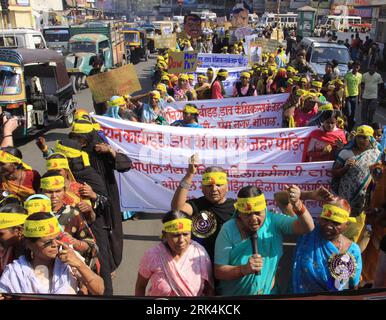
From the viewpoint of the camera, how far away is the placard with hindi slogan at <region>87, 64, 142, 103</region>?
314 inches

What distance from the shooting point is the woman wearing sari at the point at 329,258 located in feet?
9.80

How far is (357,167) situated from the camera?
463cm

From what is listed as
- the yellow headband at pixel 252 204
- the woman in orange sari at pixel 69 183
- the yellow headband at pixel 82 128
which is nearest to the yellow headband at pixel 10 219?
the woman in orange sari at pixel 69 183

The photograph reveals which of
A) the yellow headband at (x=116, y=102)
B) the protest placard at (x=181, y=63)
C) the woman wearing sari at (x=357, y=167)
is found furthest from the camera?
the protest placard at (x=181, y=63)

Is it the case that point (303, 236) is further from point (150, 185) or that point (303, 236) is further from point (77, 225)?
point (150, 185)

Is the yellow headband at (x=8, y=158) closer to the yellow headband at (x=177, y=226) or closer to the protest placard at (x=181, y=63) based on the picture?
the yellow headband at (x=177, y=226)

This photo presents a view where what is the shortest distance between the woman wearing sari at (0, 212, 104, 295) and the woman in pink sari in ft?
1.23

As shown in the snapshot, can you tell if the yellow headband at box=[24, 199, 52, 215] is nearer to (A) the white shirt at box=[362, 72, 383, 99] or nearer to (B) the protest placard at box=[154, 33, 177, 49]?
(A) the white shirt at box=[362, 72, 383, 99]

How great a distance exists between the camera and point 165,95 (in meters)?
8.97

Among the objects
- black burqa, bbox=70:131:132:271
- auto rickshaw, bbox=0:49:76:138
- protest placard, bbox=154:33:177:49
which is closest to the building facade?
protest placard, bbox=154:33:177:49

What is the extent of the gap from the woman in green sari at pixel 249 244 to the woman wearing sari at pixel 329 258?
0.11 metres

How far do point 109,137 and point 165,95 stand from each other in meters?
2.99

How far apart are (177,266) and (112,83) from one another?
5.74m

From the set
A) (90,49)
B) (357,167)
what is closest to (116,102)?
(357,167)
